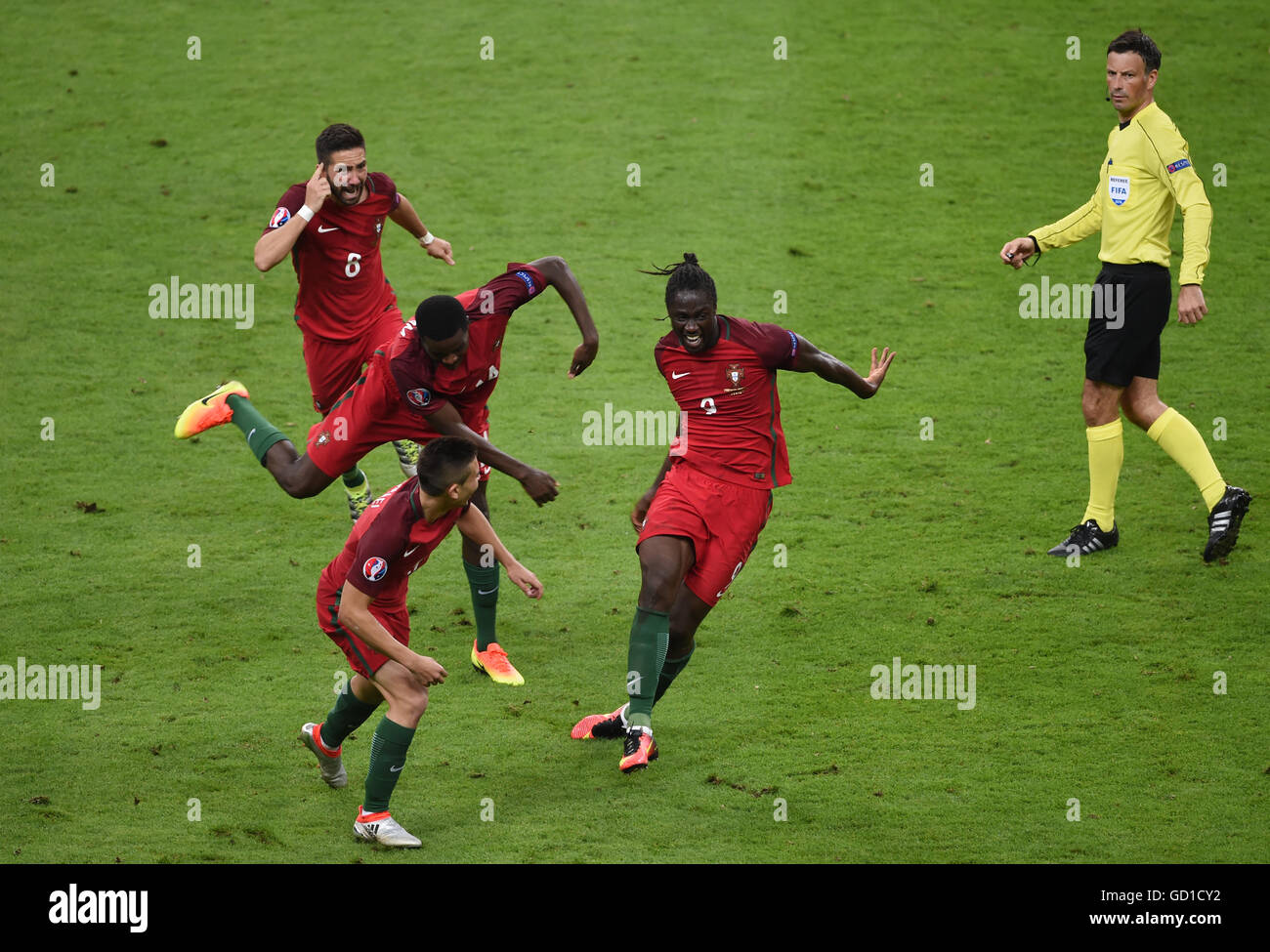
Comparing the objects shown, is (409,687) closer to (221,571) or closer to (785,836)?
(785,836)

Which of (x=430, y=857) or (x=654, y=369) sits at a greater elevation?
(x=654, y=369)

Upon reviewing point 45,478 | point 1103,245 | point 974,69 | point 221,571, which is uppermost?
point 974,69

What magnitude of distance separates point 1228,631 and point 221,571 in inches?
231

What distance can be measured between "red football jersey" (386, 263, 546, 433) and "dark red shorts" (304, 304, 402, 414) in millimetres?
1071

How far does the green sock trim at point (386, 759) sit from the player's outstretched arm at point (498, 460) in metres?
1.15

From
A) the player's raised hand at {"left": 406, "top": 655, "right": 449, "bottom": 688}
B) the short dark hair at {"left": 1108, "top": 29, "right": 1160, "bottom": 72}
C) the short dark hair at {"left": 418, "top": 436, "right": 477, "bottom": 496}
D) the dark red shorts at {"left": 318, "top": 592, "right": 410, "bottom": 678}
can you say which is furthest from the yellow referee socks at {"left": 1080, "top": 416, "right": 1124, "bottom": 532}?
the player's raised hand at {"left": 406, "top": 655, "right": 449, "bottom": 688}

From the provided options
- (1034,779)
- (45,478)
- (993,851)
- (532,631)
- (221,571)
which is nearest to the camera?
(993,851)

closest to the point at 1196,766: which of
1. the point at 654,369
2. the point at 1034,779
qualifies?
the point at 1034,779

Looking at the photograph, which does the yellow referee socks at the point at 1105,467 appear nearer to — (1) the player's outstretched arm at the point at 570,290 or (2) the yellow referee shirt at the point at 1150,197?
(2) the yellow referee shirt at the point at 1150,197

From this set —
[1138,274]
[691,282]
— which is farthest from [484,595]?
[1138,274]

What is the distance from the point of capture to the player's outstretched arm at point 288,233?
24.2 feet

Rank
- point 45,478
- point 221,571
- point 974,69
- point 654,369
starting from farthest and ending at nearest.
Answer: point 974,69, point 654,369, point 45,478, point 221,571

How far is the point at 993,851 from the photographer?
18.1 ft

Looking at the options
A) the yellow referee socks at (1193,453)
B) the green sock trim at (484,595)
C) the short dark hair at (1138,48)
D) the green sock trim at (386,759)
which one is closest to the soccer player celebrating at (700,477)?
the green sock trim at (484,595)
